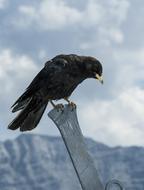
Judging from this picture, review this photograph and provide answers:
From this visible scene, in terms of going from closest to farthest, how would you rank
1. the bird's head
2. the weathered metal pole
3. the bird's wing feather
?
the weathered metal pole, the bird's wing feather, the bird's head

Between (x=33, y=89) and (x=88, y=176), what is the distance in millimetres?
5379

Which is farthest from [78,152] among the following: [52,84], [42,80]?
[52,84]

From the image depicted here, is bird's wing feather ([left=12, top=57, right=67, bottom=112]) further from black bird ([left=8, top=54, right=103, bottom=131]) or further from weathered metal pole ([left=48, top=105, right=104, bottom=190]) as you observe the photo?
weathered metal pole ([left=48, top=105, right=104, bottom=190])

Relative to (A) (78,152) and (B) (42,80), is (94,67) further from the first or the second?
(A) (78,152)

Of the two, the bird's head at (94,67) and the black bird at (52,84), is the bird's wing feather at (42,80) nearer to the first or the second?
the black bird at (52,84)

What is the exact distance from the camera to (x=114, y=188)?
7.32m

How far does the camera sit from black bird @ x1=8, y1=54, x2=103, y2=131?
11.4m

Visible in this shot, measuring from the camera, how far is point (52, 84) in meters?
13.5

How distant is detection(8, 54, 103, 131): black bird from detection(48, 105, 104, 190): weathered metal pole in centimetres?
325

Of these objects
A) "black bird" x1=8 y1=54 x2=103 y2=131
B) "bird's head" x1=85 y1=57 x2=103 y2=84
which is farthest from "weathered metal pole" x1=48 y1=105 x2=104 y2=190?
"bird's head" x1=85 y1=57 x2=103 y2=84

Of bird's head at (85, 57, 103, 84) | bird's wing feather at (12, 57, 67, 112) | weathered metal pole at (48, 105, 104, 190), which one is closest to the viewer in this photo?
weathered metal pole at (48, 105, 104, 190)

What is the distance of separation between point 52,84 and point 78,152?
6313 millimetres

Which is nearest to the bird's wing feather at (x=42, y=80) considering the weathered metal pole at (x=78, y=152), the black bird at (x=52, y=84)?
the black bird at (x=52, y=84)

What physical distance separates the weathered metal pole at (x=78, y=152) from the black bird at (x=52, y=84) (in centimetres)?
325
